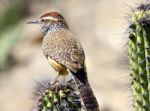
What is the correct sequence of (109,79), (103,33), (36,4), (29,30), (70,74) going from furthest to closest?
(36,4) < (29,30) < (103,33) < (109,79) < (70,74)

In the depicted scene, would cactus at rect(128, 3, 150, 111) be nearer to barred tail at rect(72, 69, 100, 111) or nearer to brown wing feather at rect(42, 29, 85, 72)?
barred tail at rect(72, 69, 100, 111)

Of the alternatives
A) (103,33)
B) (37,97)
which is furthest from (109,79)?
(37,97)

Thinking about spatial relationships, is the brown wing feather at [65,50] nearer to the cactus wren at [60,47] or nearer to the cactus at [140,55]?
the cactus wren at [60,47]

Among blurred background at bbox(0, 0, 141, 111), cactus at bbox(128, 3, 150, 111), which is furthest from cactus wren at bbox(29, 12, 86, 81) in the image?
blurred background at bbox(0, 0, 141, 111)

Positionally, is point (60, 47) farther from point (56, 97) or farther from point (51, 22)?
point (56, 97)

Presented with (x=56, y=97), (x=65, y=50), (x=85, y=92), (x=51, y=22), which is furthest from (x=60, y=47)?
(x=56, y=97)

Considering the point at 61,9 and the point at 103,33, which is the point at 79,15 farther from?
the point at 103,33
